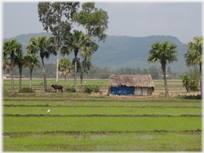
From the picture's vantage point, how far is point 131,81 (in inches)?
1487

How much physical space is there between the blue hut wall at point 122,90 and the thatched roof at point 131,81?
1.05 m

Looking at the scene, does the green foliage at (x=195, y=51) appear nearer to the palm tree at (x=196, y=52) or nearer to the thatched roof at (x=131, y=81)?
the palm tree at (x=196, y=52)

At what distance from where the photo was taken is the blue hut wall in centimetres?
3797

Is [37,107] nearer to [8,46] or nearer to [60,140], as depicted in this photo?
[60,140]

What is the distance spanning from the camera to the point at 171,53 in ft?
104

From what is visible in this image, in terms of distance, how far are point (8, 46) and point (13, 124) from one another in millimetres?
20691

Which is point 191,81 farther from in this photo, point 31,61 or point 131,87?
point 31,61

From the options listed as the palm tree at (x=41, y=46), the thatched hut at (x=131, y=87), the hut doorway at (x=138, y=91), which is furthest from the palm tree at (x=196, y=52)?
the palm tree at (x=41, y=46)

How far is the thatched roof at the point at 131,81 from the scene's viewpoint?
121ft

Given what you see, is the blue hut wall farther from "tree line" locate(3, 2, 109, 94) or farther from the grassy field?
the grassy field

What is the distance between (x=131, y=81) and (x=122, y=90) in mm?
1846

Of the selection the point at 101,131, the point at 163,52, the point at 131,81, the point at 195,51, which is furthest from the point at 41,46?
the point at 101,131

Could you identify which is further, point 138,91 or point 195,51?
point 138,91

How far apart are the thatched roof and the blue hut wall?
105 cm
